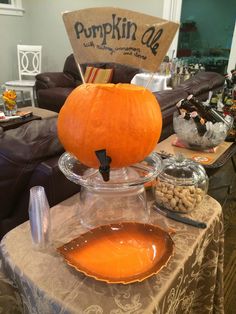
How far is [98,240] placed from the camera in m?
0.74

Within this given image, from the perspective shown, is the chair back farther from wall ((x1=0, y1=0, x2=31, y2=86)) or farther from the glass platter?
the glass platter

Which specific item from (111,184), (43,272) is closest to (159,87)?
(111,184)

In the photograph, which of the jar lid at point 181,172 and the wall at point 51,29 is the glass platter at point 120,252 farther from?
the wall at point 51,29

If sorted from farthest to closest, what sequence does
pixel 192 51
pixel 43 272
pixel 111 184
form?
pixel 192 51
pixel 111 184
pixel 43 272

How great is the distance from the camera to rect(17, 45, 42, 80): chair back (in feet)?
15.8

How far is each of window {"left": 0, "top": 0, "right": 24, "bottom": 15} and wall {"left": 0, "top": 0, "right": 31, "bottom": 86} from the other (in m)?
0.07

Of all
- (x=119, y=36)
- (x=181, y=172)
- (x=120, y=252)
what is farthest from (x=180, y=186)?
(x=119, y=36)

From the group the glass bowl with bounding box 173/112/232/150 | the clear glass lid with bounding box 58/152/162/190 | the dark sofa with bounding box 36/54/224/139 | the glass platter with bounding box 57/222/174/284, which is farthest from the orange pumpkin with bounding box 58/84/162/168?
the dark sofa with bounding box 36/54/224/139

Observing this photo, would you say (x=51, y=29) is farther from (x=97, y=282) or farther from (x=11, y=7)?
(x=97, y=282)

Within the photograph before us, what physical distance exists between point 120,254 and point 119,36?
56cm

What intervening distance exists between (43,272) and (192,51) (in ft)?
15.0

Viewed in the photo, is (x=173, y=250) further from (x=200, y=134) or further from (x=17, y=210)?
(x=200, y=134)

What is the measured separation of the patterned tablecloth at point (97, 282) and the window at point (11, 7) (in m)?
4.90

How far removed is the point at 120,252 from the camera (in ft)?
2.28
